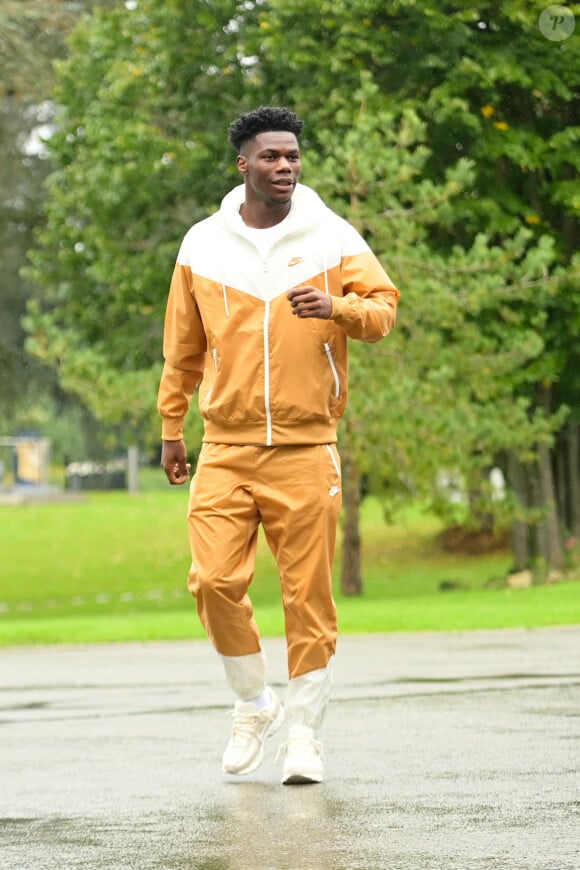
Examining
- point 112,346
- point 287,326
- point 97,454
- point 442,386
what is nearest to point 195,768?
point 287,326

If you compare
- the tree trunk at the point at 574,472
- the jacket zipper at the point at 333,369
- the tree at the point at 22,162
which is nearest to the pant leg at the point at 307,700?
the jacket zipper at the point at 333,369

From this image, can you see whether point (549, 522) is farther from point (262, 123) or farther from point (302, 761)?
point (302, 761)

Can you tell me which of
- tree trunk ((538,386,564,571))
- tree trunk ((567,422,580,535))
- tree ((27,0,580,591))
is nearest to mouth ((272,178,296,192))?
tree ((27,0,580,591))

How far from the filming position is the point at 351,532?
2614 centimetres

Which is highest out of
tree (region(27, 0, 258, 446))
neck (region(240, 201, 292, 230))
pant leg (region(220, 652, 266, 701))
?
tree (region(27, 0, 258, 446))

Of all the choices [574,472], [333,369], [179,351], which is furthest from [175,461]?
[574,472]

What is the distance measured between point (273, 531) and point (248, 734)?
696mm

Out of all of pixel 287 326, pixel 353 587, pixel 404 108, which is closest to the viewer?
pixel 287 326

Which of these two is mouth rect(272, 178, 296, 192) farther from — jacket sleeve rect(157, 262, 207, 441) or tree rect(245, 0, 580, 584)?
tree rect(245, 0, 580, 584)

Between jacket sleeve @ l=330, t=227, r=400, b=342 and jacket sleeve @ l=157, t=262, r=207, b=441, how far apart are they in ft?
1.75

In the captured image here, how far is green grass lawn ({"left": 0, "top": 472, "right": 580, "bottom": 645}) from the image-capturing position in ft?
55.7

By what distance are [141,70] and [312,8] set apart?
111 inches

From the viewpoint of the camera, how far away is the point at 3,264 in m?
30.8

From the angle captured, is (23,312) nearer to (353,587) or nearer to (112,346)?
(112,346)
